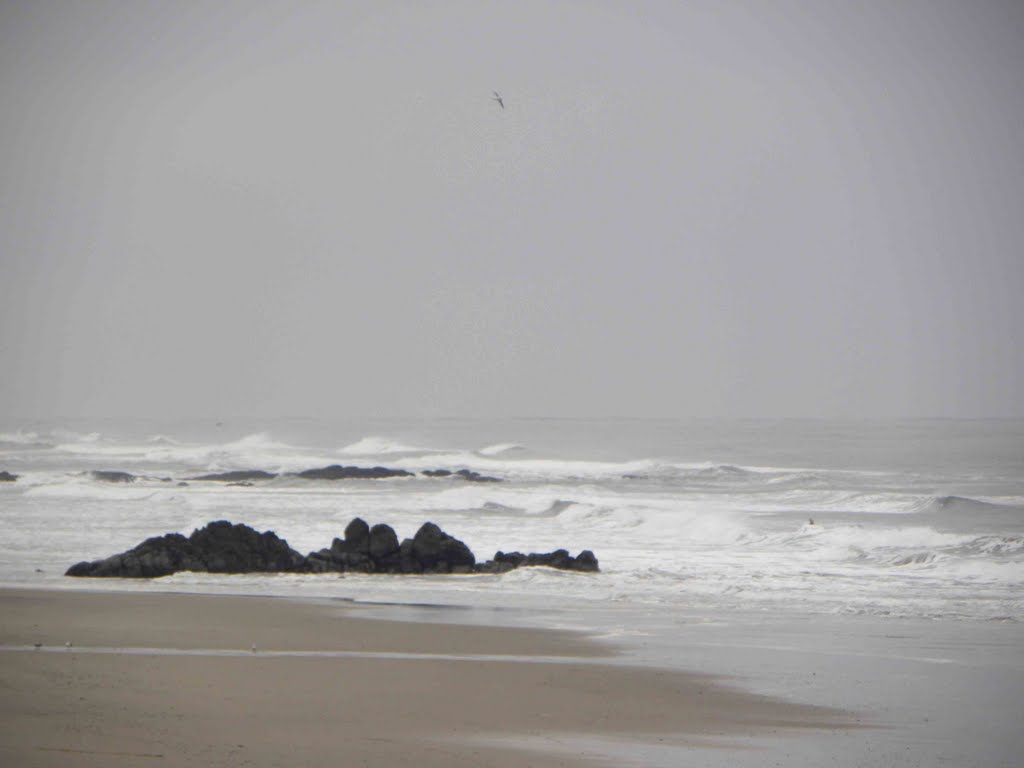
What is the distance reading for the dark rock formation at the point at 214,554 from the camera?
18.8 meters

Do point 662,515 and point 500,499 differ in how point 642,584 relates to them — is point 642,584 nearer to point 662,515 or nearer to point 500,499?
point 662,515

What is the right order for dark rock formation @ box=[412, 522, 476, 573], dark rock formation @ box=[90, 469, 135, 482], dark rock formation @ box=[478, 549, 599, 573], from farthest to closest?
dark rock formation @ box=[90, 469, 135, 482]
dark rock formation @ box=[412, 522, 476, 573]
dark rock formation @ box=[478, 549, 599, 573]

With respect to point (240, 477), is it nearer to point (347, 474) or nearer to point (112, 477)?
point (347, 474)

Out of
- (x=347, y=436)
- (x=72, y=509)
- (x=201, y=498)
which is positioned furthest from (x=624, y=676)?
(x=347, y=436)

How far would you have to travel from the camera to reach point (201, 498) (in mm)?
35031

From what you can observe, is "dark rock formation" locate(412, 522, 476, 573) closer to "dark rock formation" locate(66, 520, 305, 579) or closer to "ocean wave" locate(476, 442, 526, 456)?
"dark rock formation" locate(66, 520, 305, 579)

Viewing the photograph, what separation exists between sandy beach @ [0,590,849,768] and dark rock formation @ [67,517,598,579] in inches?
219

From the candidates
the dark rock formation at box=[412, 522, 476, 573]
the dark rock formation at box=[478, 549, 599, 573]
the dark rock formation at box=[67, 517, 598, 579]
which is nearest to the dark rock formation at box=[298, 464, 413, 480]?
the dark rock formation at box=[67, 517, 598, 579]

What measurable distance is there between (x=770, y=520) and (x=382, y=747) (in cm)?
2204

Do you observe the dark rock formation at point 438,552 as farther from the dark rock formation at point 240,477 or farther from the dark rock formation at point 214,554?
the dark rock formation at point 240,477

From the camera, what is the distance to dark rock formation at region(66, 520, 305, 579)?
1878cm

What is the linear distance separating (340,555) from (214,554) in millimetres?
2004

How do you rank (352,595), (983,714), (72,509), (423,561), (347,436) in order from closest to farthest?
(983,714) → (352,595) → (423,561) → (72,509) → (347,436)

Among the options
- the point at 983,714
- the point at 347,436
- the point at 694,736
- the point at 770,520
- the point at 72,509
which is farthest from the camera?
the point at 347,436
